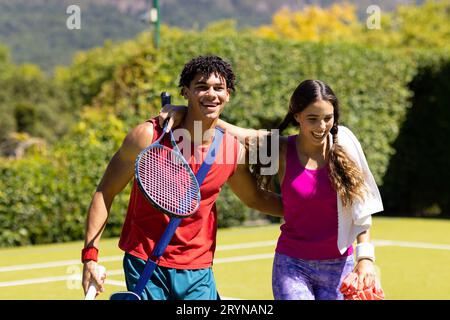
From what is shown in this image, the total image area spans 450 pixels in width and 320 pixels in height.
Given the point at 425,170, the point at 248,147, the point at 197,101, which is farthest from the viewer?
the point at 425,170

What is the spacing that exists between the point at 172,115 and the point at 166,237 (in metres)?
0.62

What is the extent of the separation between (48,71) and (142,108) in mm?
68731

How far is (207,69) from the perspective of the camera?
4.77 meters

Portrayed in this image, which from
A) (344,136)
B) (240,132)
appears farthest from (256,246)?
(344,136)

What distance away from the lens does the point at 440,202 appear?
1781 centimetres

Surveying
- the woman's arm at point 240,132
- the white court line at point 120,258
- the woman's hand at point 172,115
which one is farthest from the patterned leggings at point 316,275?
the white court line at point 120,258

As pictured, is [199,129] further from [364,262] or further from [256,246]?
[256,246]

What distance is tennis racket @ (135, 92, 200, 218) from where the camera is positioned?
4445 mm

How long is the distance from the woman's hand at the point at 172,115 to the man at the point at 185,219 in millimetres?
31

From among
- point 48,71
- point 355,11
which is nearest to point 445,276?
point 355,11

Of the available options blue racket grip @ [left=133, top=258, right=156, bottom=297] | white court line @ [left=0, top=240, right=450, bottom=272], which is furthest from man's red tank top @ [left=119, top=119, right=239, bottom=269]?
white court line @ [left=0, top=240, right=450, bottom=272]

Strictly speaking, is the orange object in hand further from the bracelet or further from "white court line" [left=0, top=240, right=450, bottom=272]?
"white court line" [left=0, top=240, right=450, bottom=272]

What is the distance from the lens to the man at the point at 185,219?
467 centimetres
